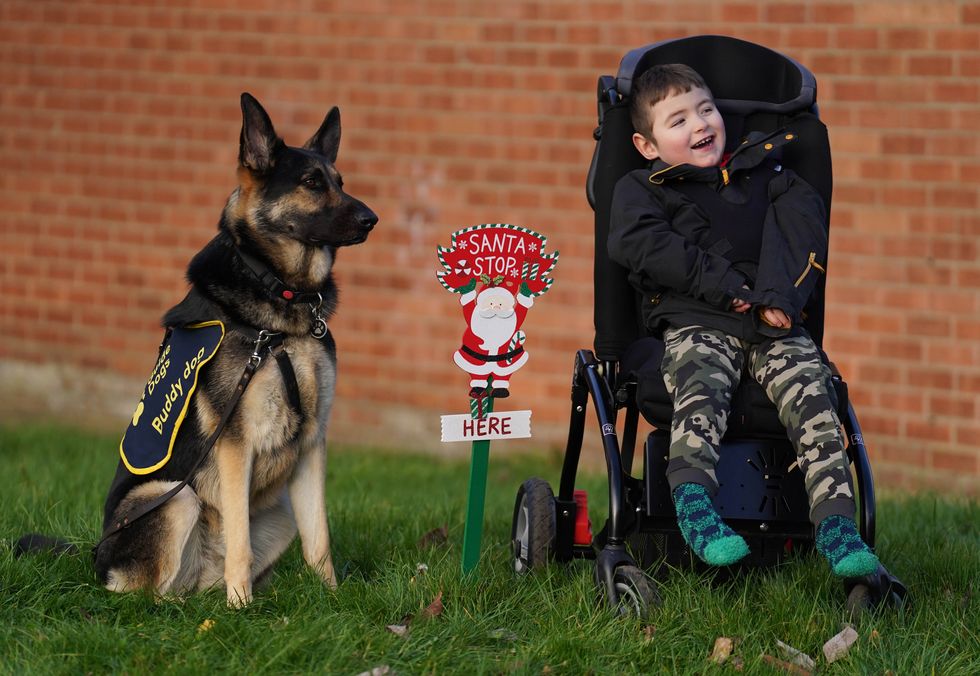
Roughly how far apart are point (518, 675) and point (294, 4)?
17.8 ft

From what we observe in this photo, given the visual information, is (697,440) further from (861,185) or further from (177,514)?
(861,185)

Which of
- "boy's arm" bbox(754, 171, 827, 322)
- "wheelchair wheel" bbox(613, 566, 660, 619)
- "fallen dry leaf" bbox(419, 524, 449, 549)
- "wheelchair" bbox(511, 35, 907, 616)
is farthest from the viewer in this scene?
"fallen dry leaf" bbox(419, 524, 449, 549)

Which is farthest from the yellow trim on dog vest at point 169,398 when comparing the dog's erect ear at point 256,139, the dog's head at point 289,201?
the dog's erect ear at point 256,139

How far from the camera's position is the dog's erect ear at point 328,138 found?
457 cm

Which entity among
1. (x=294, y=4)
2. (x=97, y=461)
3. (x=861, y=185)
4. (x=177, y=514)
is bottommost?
(x=97, y=461)

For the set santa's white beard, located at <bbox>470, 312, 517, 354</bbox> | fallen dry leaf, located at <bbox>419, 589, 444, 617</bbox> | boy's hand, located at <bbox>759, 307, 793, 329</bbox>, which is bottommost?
fallen dry leaf, located at <bbox>419, 589, 444, 617</bbox>

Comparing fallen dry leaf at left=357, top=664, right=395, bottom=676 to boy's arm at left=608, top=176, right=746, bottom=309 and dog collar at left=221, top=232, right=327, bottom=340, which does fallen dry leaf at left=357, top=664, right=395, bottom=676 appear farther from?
boy's arm at left=608, top=176, right=746, bottom=309

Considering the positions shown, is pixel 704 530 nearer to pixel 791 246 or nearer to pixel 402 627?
pixel 402 627

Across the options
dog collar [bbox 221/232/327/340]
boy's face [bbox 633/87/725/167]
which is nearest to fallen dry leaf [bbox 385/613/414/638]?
dog collar [bbox 221/232/327/340]

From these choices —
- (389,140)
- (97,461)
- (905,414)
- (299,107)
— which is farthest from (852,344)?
(97,461)

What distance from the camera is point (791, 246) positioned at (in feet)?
14.0

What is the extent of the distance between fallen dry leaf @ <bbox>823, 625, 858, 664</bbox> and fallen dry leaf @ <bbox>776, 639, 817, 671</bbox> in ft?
0.16

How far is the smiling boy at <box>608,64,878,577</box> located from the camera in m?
3.82

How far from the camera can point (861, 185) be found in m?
6.82
